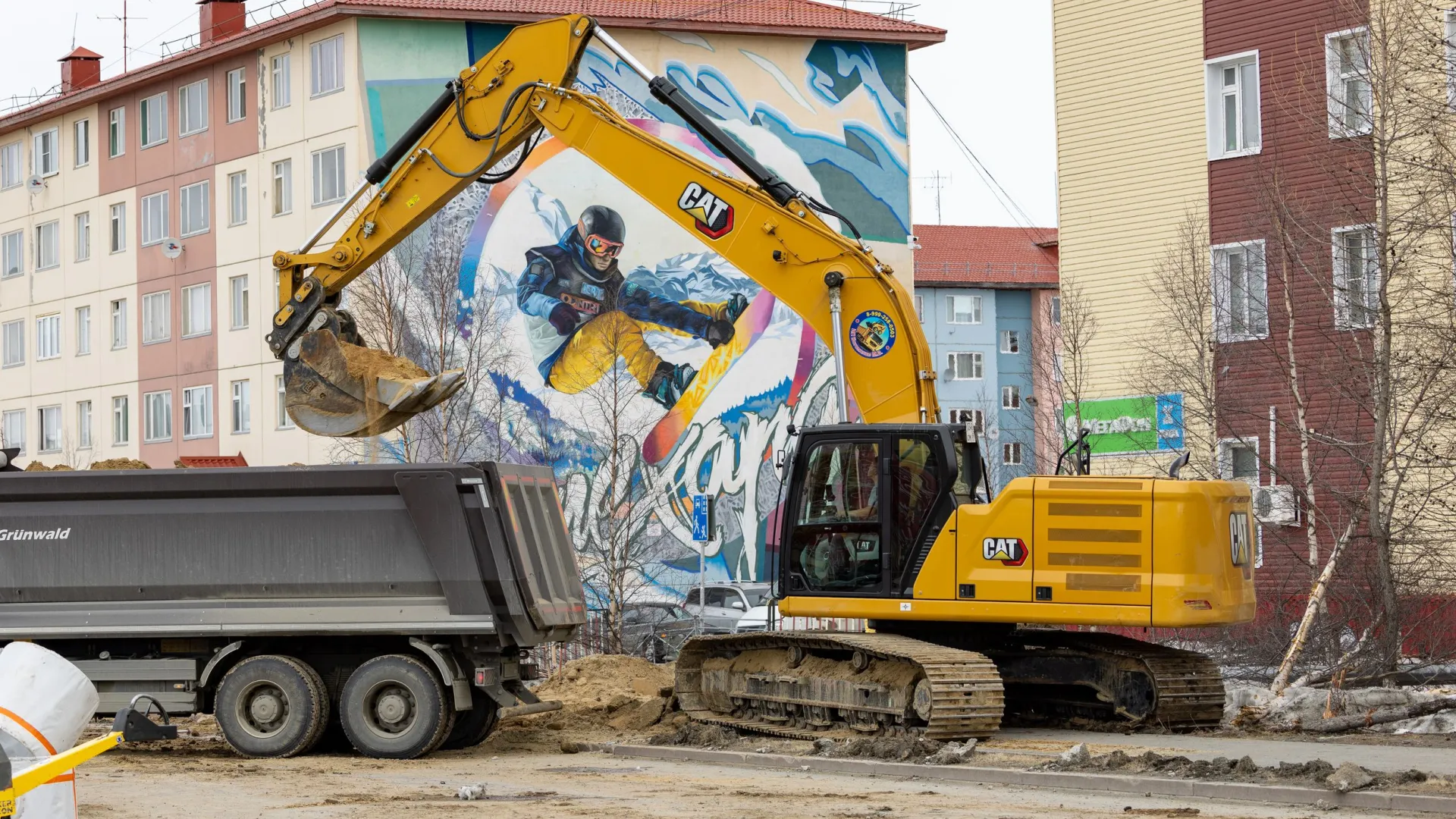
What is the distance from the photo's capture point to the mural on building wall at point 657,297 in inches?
1957

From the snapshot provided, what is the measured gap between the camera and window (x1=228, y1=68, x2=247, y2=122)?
53062 millimetres

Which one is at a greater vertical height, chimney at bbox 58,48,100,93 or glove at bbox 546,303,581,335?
chimney at bbox 58,48,100,93

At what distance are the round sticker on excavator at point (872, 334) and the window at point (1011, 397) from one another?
224 ft

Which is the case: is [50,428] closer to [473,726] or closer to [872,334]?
[473,726]

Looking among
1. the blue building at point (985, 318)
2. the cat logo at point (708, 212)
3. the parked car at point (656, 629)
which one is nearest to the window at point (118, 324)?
the parked car at point (656, 629)

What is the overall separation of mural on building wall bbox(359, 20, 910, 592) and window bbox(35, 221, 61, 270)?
16861mm

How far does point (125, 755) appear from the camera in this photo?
1594 cm

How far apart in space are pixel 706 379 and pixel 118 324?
777 inches

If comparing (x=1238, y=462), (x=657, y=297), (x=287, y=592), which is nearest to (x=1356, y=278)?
(x=1238, y=462)

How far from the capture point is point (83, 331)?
59.2 m

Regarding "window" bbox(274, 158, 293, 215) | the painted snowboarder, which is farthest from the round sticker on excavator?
"window" bbox(274, 158, 293, 215)

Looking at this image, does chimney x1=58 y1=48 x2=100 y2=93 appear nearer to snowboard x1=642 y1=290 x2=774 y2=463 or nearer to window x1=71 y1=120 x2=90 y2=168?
window x1=71 y1=120 x2=90 y2=168

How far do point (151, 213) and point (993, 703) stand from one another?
154 feet

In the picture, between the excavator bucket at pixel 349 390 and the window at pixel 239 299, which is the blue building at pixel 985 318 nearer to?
the window at pixel 239 299
